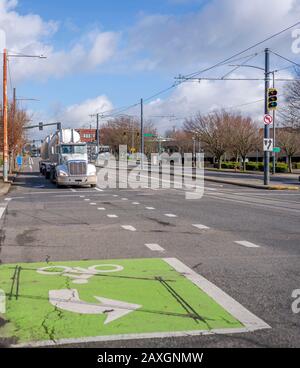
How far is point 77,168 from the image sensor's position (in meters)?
28.4

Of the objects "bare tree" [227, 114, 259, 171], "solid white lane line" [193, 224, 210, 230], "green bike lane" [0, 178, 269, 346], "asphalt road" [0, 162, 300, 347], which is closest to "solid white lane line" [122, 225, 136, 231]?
"asphalt road" [0, 162, 300, 347]

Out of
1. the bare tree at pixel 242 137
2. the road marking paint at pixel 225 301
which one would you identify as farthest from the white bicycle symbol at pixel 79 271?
the bare tree at pixel 242 137

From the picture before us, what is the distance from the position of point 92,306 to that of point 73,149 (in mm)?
25479

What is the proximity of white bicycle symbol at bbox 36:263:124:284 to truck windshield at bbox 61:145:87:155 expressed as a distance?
22.9 meters

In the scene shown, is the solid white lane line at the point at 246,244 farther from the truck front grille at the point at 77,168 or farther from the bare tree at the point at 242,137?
A: the bare tree at the point at 242,137

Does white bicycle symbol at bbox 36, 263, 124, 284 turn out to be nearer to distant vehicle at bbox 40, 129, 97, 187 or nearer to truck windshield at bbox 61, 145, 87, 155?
distant vehicle at bbox 40, 129, 97, 187

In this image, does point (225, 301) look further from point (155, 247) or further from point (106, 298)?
point (155, 247)

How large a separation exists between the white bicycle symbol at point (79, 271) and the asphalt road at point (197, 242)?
2.18ft

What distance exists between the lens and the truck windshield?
30.8 m

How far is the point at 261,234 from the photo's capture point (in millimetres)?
11547

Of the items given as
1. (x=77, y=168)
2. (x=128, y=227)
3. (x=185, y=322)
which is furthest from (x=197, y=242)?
(x=77, y=168)

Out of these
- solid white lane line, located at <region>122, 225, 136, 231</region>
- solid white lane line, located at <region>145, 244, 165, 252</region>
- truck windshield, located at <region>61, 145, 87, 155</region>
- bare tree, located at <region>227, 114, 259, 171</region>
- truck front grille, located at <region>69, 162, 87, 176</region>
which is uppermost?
bare tree, located at <region>227, 114, 259, 171</region>
